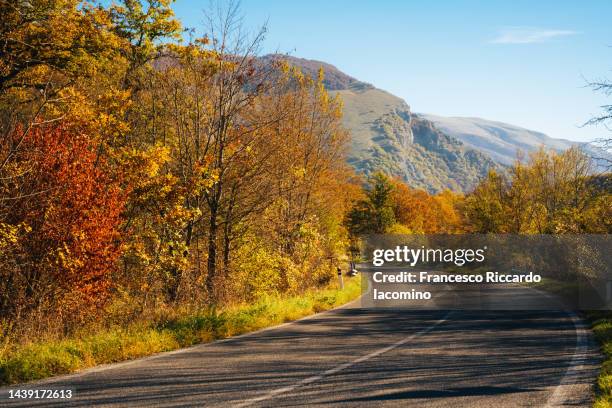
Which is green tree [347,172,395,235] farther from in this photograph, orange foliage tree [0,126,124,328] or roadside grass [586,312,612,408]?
orange foliage tree [0,126,124,328]

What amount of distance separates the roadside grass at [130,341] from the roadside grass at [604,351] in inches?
279

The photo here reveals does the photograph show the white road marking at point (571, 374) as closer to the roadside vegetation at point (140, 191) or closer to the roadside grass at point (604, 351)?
the roadside grass at point (604, 351)

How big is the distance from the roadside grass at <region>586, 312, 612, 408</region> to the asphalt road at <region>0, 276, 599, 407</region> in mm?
173

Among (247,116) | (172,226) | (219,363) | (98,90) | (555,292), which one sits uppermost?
(98,90)

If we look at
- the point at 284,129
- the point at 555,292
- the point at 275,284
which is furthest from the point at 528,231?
the point at 275,284

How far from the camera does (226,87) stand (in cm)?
1552

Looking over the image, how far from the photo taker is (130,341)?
9.43 meters

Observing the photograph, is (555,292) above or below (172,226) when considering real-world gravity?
below

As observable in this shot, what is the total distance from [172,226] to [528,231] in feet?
127

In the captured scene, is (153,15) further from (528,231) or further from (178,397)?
(528,231)

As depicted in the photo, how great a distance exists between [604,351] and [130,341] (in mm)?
8786

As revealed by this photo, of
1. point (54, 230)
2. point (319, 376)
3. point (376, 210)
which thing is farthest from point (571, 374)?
point (376, 210)

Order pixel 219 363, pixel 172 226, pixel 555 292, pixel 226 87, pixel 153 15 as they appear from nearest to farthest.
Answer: pixel 219 363 → pixel 172 226 → pixel 226 87 → pixel 153 15 → pixel 555 292

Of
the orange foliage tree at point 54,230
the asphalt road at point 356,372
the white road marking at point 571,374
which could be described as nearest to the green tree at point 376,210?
the white road marking at point 571,374
